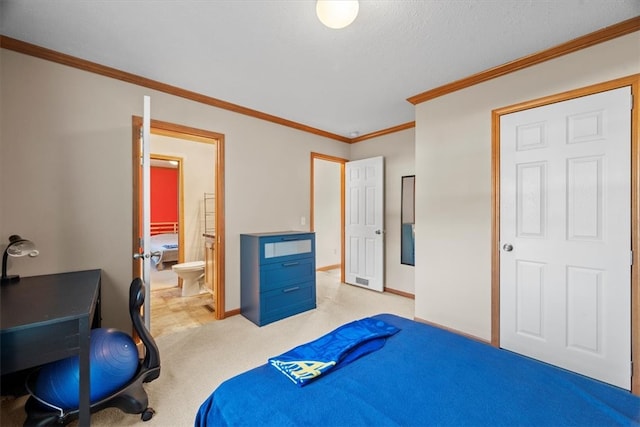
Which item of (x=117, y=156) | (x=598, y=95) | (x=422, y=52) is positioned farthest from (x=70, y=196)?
(x=598, y=95)

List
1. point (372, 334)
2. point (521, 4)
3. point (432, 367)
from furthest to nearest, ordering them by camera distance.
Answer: point (521, 4)
point (372, 334)
point (432, 367)

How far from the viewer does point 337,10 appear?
1.48 meters

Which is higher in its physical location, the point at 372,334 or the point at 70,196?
the point at 70,196

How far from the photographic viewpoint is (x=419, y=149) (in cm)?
298

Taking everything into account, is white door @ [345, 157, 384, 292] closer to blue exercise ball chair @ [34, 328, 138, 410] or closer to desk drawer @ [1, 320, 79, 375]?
blue exercise ball chair @ [34, 328, 138, 410]

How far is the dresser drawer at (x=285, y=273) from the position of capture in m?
3.02

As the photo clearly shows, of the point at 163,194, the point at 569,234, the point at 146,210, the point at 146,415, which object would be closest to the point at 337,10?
the point at 146,210

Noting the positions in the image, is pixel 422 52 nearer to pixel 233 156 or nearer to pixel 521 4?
pixel 521 4

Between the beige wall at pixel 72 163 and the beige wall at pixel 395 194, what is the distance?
2.57 metres

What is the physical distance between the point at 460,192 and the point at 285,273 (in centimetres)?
211

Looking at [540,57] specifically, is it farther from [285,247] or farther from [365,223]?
[285,247]

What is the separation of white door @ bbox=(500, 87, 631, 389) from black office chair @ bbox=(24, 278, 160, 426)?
280cm

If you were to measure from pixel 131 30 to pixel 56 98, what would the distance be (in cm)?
92

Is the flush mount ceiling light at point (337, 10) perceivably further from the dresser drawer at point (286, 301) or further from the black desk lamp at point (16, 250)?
the dresser drawer at point (286, 301)
